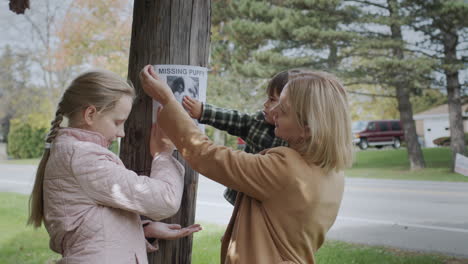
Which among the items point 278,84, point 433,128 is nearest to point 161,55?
point 278,84

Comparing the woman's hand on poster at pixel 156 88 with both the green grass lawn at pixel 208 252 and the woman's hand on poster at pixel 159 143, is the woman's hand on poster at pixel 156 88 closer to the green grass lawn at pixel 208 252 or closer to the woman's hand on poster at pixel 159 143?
the woman's hand on poster at pixel 159 143

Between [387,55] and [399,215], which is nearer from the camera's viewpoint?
[399,215]

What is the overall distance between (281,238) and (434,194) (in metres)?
9.89

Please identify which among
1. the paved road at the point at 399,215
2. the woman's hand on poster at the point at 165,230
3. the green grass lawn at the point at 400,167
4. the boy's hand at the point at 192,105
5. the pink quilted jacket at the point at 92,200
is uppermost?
the boy's hand at the point at 192,105

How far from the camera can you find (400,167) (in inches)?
714

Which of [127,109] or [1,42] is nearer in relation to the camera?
[127,109]

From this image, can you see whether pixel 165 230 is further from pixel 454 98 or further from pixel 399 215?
pixel 454 98

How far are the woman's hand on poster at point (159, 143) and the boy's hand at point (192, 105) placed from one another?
0.18 m

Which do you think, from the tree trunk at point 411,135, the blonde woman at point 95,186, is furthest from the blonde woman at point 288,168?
the tree trunk at point 411,135

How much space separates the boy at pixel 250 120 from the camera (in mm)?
2088

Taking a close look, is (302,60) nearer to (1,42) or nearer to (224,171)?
(1,42)

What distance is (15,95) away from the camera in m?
21.3

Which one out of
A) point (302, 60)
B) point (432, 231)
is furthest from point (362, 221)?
point (302, 60)

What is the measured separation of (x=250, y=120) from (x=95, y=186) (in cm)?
105
